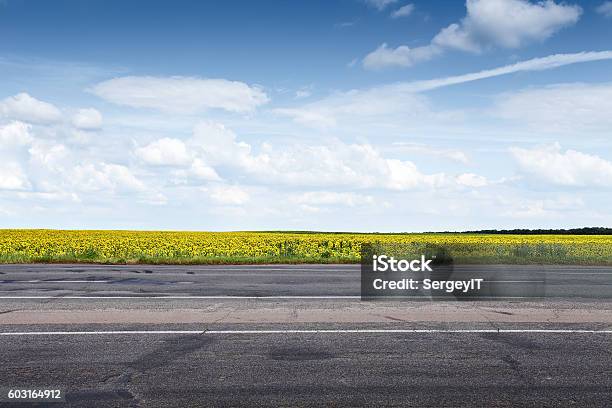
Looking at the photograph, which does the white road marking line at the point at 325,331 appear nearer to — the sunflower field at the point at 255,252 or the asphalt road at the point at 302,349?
the asphalt road at the point at 302,349

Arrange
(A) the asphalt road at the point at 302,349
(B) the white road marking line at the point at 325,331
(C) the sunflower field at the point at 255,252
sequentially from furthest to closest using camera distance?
(C) the sunflower field at the point at 255,252
(B) the white road marking line at the point at 325,331
(A) the asphalt road at the point at 302,349

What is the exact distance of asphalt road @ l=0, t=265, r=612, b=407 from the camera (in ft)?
18.4

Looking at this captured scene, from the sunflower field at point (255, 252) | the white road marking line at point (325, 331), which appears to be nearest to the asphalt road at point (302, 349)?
the white road marking line at point (325, 331)

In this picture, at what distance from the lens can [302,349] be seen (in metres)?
7.28

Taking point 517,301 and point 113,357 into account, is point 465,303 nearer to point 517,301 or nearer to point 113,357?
point 517,301

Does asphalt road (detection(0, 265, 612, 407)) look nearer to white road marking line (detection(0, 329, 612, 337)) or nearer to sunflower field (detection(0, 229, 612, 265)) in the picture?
white road marking line (detection(0, 329, 612, 337))

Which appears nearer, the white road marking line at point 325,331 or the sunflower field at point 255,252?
the white road marking line at point 325,331

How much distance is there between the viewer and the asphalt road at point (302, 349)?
5.61 metres

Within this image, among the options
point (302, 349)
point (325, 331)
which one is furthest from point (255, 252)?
point (302, 349)

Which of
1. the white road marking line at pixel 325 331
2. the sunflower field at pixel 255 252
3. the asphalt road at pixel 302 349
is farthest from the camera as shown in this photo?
the sunflower field at pixel 255 252

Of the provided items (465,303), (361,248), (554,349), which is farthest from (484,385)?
(361,248)

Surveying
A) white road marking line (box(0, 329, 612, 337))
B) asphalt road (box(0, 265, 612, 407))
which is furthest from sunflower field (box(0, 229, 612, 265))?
white road marking line (box(0, 329, 612, 337))

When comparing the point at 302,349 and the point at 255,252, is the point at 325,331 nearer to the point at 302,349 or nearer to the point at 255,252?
the point at 302,349

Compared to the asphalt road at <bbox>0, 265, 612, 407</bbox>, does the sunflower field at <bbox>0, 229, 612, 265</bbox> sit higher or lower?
higher
